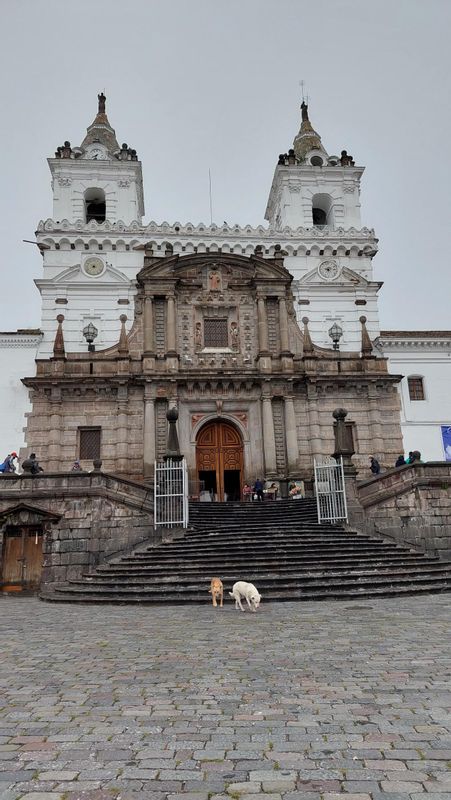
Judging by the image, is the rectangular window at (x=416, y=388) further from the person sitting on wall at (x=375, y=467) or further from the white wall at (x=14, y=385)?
the white wall at (x=14, y=385)

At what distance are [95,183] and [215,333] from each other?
10631mm

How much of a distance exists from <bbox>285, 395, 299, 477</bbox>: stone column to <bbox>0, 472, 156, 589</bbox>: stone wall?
26.6 feet

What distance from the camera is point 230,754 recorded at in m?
4.42

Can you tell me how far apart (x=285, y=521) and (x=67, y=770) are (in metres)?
15.9

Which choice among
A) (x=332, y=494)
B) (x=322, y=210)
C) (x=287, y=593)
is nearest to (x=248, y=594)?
(x=287, y=593)

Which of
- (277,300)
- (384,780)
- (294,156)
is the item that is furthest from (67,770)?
(294,156)

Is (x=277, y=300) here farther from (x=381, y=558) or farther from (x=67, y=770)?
(x=67, y=770)

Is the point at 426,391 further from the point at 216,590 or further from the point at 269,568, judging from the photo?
the point at 216,590

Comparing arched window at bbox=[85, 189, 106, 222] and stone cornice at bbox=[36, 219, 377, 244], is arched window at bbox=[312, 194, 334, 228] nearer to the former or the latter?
stone cornice at bbox=[36, 219, 377, 244]

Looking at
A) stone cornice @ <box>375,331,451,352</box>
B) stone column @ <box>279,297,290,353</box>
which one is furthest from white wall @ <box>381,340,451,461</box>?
stone column @ <box>279,297,290,353</box>

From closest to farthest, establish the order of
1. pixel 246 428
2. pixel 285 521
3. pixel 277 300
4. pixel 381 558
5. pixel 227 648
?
pixel 227 648 < pixel 381 558 < pixel 285 521 < pixel 246 428 < pixel 277 300

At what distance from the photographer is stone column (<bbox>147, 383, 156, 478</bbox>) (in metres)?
24.5

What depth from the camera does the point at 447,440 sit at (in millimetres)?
27297

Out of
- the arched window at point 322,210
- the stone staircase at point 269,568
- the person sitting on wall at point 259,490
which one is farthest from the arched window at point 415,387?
the stone staircase at point 269,568
